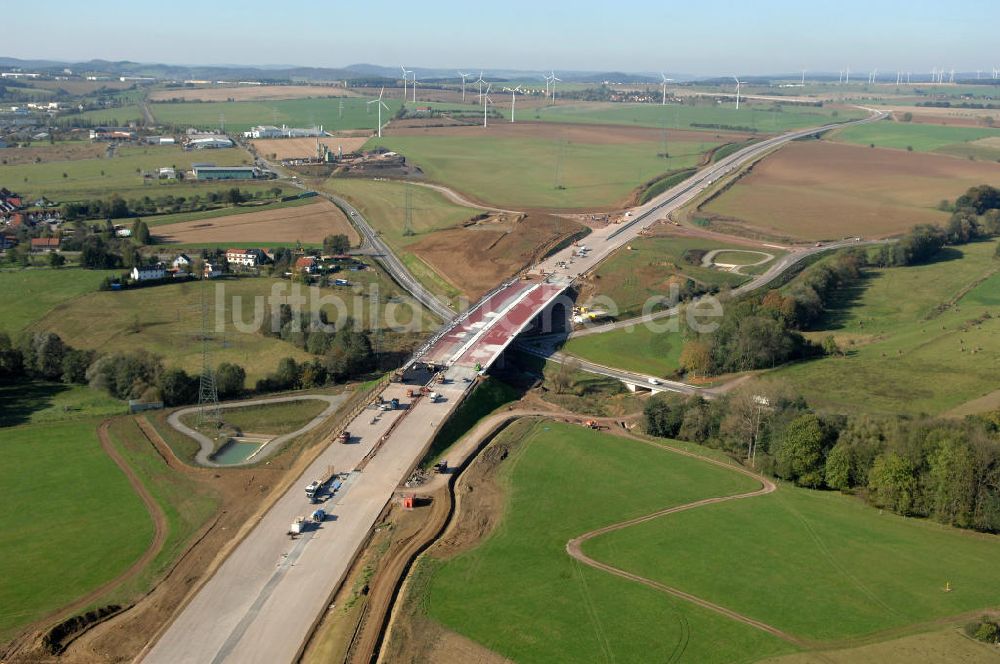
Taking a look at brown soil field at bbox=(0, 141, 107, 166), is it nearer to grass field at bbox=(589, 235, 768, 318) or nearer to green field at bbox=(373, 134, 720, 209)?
green field at bbox=(373, 134, 720, 209)

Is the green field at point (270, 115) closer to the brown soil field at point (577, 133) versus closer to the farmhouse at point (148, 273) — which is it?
the brown soil field at point (577, 133)

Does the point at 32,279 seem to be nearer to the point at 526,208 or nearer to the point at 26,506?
the point at 26,506

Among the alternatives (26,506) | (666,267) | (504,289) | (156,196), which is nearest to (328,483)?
(26,506)

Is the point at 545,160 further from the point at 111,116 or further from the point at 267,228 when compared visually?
the point at 111,116

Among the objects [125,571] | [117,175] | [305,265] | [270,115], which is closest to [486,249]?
[305,265]

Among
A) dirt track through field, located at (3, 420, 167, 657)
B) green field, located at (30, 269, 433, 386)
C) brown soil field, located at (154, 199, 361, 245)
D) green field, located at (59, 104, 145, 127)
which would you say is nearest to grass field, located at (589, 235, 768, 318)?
green field, located at (30, 269, 433, 386)

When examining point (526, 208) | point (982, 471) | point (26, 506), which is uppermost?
point (526, 208)
